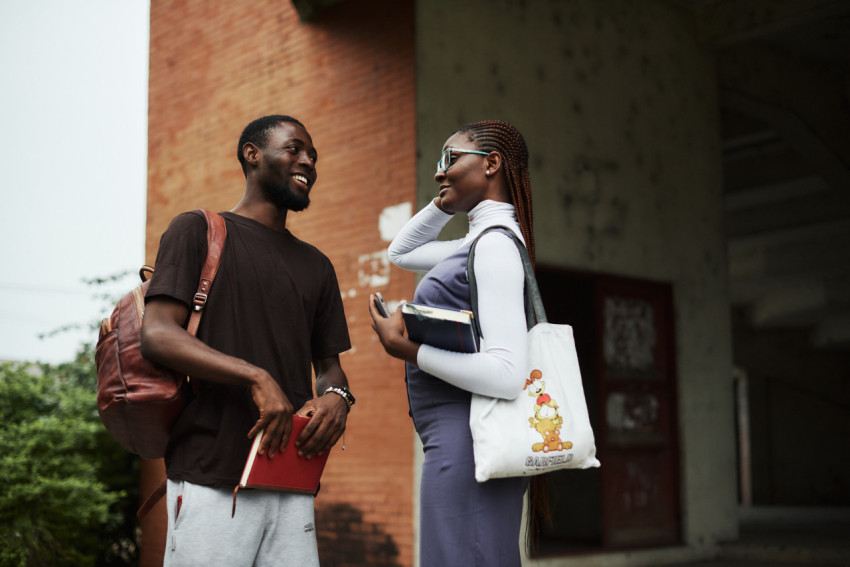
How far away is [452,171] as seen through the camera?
8.00 ft

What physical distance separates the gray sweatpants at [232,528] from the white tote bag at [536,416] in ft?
2.02

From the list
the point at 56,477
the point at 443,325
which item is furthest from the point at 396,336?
the point at 56,477

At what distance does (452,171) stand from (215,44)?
21.4ft

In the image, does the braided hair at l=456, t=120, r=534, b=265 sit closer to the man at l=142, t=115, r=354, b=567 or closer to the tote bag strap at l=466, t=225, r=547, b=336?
the tote bag strap at l=466, t=225, r=547, b=336

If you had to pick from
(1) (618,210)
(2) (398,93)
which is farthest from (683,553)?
(2) (398,93)

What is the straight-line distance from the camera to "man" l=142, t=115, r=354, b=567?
2.24 meters

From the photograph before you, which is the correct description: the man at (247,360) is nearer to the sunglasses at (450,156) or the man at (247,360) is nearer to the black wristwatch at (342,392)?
the black wristwatch at (342,392)

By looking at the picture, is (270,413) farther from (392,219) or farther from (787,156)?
(787,156)

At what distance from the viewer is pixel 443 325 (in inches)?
84.4

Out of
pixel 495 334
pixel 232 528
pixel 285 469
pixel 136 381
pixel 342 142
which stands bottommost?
pixel 232 528

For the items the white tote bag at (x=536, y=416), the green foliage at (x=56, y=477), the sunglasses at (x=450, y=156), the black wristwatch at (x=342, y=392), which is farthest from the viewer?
the green foliage at (x=56, y=477)

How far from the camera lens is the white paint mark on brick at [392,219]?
6.34m

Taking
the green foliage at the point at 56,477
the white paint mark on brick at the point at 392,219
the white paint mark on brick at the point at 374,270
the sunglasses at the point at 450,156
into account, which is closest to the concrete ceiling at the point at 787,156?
the white paint mark on brick at the point at 392,219

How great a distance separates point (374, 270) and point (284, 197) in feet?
12.9
